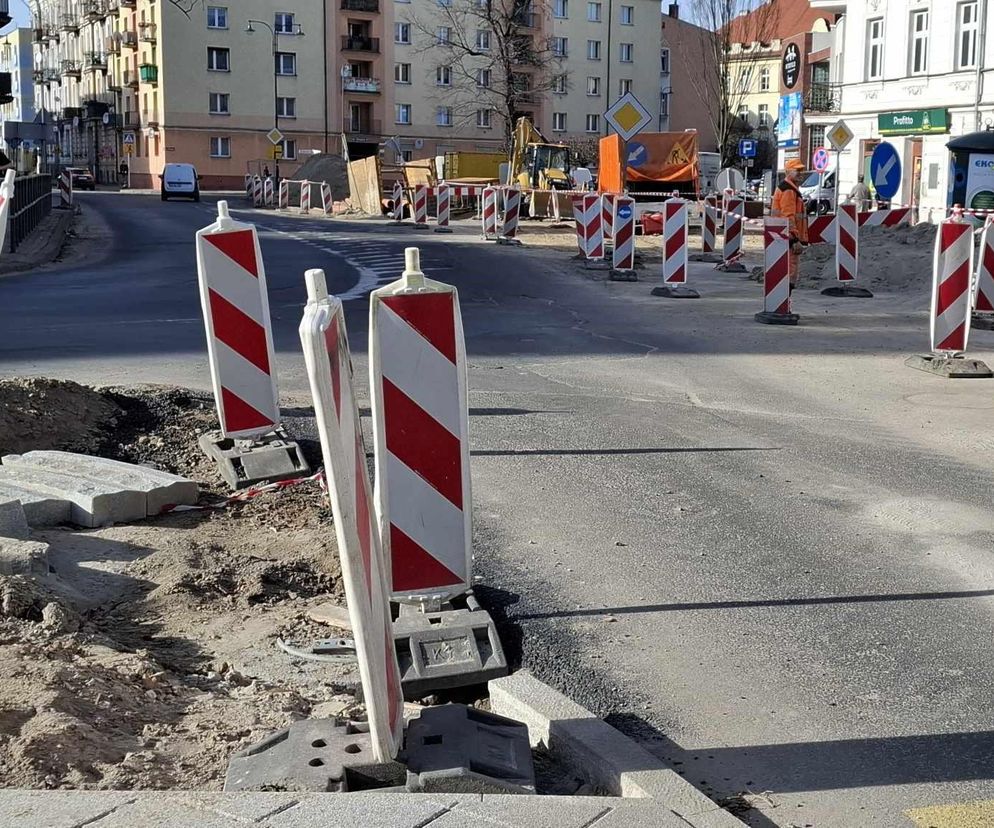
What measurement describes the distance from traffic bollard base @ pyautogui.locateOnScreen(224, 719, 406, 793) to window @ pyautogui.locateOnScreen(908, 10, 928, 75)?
144 feet

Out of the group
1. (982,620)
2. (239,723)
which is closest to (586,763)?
(239,723)

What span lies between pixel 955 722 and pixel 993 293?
12.4 m

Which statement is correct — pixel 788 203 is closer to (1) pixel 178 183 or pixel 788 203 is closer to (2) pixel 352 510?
(2) pixel 352 510

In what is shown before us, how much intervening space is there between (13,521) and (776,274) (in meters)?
11.7

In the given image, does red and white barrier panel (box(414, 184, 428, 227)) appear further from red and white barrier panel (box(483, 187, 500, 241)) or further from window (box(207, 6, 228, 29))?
window (box(207, 6, 228, 29))

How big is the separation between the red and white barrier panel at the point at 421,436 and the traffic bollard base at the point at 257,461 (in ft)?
8.03

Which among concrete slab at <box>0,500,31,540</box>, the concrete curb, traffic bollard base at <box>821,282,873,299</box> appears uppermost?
traffic bollard base at <box>821,282,873,299</box>

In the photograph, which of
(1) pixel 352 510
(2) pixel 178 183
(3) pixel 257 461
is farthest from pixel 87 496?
(2) pixel 178 183

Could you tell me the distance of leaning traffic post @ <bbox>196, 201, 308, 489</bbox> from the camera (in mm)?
7531

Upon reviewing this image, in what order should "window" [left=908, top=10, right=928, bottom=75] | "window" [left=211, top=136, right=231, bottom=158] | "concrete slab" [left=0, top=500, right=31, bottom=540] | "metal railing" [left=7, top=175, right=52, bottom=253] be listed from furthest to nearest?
"window" [left=211, top=136, right=231, bottom=158], "window" [left=908, top=10, right=928, bottom=75], "metal railing" [left=7, top=175, right=52, bottom=253], "concrete slab" [left=0, top=500, right=31, bottom=540]

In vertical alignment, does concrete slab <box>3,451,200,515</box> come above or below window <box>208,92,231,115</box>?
below

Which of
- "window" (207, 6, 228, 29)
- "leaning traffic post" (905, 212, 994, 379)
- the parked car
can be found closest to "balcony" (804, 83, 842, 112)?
"window" (207, 6, 228, 29)

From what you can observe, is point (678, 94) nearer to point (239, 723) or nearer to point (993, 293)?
point (993, 293)

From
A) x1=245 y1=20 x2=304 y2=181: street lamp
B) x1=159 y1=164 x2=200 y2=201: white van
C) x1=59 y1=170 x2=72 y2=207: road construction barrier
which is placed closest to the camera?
x1=59 y1=170 x2=72 y2=207: road construction barrier
